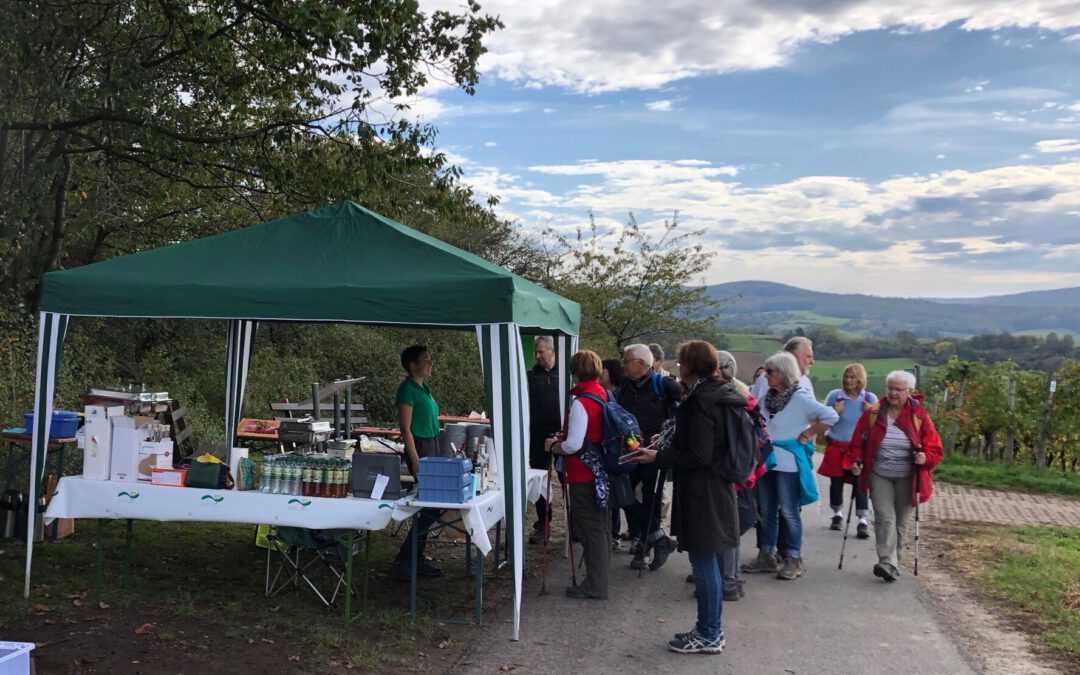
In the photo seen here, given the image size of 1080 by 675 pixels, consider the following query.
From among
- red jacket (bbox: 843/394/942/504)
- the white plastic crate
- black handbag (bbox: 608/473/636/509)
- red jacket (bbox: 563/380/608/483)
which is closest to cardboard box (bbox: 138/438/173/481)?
red jacket (bbox: 563/380/608/483)

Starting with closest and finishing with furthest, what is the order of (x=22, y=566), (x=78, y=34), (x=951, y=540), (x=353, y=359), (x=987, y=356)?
(x=22, y=566) → (x=951, y=540) → (x=78, y=34) → (x=353, y=359) → (x=987, y=356)

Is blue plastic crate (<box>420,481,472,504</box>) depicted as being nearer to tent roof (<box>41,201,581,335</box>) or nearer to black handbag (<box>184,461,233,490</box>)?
tent roof (<box>41,201,581,335</box>)

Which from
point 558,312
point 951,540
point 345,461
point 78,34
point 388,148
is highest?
point 78,34

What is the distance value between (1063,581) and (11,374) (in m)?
12.4

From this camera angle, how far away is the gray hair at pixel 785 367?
6.98 metres

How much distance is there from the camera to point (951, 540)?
9641 millimetres

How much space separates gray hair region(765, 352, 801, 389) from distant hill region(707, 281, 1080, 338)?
73127 mm

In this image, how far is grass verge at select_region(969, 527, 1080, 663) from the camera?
646cm

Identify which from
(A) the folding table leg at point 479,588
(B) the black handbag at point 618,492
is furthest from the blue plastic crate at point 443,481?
(B) the black handbag at point 618,492

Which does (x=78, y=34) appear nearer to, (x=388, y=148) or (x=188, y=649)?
(x=388, y=148)

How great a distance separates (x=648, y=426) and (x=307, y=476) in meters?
2.94

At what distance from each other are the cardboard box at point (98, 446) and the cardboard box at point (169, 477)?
353mm

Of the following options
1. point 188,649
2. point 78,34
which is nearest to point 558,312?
point 188,649

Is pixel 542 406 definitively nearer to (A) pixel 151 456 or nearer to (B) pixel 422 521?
(B) pixel 422 521
